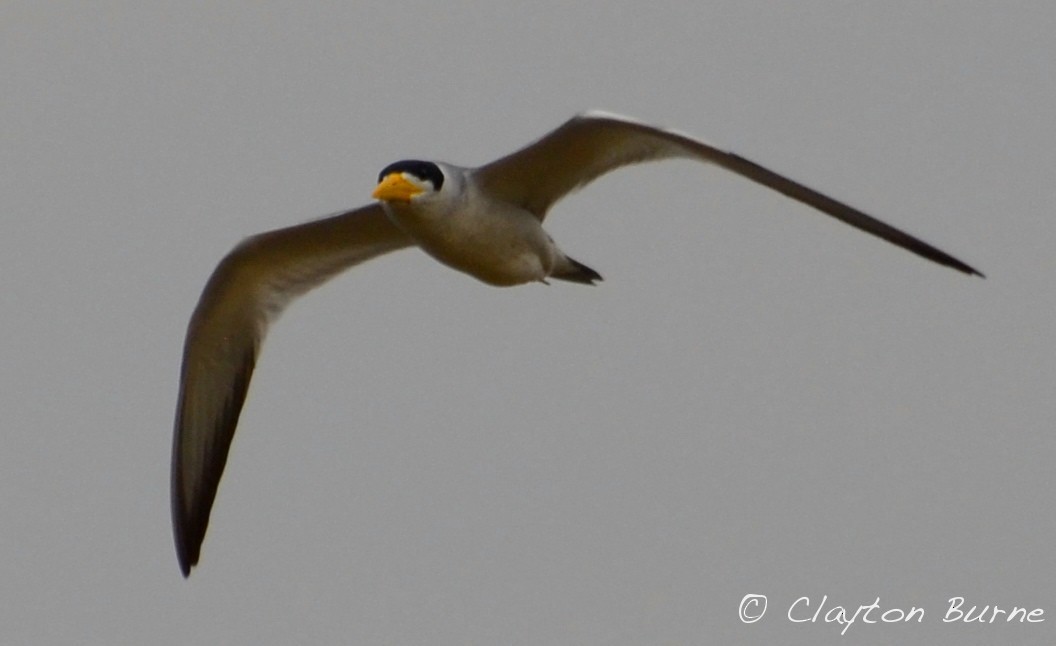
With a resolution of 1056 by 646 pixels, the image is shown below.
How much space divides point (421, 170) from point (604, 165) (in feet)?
4.20

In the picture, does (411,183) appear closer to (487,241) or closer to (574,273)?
(487,241)

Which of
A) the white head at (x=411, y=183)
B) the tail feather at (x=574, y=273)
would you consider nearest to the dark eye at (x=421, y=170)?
the white head at (x=411, y=183)

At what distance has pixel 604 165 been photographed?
1159 cm

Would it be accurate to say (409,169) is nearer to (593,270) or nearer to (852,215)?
(593,270)

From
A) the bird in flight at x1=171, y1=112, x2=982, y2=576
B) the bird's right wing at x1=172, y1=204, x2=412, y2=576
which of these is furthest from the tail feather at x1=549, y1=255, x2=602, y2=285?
the bird's right wing at x1=172, y1=204, x2=412, y2=576

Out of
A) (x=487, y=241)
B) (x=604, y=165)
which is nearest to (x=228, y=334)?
(x=487, y=241)

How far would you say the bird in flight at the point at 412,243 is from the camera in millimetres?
10812

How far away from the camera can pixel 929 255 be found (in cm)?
1012

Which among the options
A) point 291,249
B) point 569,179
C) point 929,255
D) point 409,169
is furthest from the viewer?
point 291,249

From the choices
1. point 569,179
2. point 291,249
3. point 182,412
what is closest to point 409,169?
point 569,179

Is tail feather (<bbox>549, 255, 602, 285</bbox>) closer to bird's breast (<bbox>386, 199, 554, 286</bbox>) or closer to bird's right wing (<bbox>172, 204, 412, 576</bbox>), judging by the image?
bird's breast (<bbox>386, 199, 554, 286</bbox>)

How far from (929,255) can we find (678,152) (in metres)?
1.61

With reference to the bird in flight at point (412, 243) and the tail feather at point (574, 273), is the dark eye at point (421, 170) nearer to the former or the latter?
the bird in flight at point (412, 243)

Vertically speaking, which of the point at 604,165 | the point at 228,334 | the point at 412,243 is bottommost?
the point at 228,334
